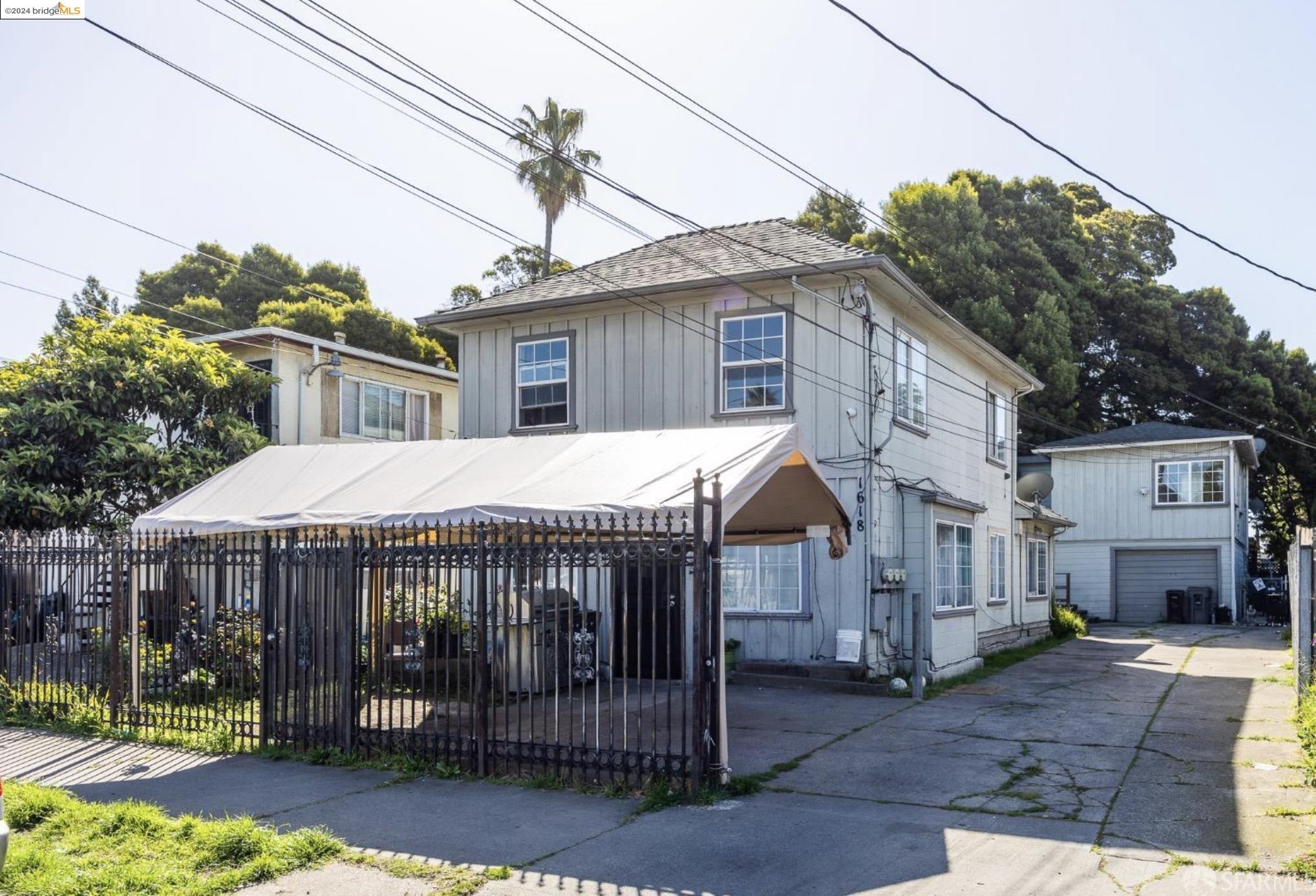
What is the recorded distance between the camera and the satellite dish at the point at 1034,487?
23281 mm

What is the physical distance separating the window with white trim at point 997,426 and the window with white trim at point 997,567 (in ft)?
5.28

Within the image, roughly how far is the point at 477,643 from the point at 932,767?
3.97 m

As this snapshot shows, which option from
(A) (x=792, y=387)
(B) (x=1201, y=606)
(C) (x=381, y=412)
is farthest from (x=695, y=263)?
(B) (x=1201, y=606)

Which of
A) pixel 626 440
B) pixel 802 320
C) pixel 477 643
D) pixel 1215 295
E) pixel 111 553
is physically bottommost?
pixel 477 643

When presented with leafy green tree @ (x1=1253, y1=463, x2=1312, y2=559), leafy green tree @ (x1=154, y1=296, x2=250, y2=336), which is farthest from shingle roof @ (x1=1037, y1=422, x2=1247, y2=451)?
leafy green tree @ (x1=154, y1=296, x2=250, y2=336)

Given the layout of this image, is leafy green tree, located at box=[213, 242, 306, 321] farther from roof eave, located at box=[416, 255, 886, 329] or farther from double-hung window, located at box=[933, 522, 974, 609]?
double-hung window, located at box=[933, 522, 974, 609]

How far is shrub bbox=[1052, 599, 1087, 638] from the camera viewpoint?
24.3 m

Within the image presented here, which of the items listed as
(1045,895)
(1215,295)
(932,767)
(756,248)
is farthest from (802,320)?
(1215,295)

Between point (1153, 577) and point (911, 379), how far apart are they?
1751cm

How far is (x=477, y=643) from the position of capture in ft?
28.0

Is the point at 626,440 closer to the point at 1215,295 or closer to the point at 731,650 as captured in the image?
the point at 731,650

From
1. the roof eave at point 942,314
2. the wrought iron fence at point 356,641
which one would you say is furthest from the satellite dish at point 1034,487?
the wrought iron fence at point 356,641

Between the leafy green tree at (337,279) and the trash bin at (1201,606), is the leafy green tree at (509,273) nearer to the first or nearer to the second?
the leafy green tree at (337,279)

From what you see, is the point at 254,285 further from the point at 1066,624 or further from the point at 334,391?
the point at 1066,624
